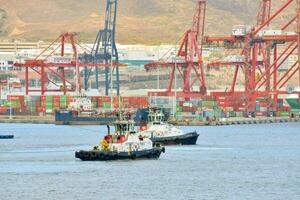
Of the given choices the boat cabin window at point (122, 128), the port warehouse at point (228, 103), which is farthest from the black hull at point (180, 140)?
the port warehouse at point (228, 103)

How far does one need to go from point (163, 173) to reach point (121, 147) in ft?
18.8

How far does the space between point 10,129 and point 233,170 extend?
70578 mm

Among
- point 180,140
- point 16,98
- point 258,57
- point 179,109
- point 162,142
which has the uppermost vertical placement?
point 258,57

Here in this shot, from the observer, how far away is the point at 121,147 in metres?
87.6

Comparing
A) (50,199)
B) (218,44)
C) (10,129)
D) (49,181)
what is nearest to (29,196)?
(50,199)

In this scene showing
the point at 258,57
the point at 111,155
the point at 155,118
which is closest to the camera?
the point at 111,155

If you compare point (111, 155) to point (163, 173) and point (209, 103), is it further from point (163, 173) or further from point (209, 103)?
point (209, 103)

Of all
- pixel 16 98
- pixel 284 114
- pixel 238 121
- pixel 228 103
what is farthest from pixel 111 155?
pixel 16 98

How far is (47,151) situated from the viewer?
4131 inches

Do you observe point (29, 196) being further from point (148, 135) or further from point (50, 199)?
point (148, 135)

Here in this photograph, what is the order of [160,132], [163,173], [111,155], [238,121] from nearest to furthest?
[163,173], [111,155], [160,132], [238,121]

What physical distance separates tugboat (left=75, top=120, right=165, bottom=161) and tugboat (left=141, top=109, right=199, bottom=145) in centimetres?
1189

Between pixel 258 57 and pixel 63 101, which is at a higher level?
pixel 258 57

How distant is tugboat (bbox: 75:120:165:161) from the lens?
8731 cm
